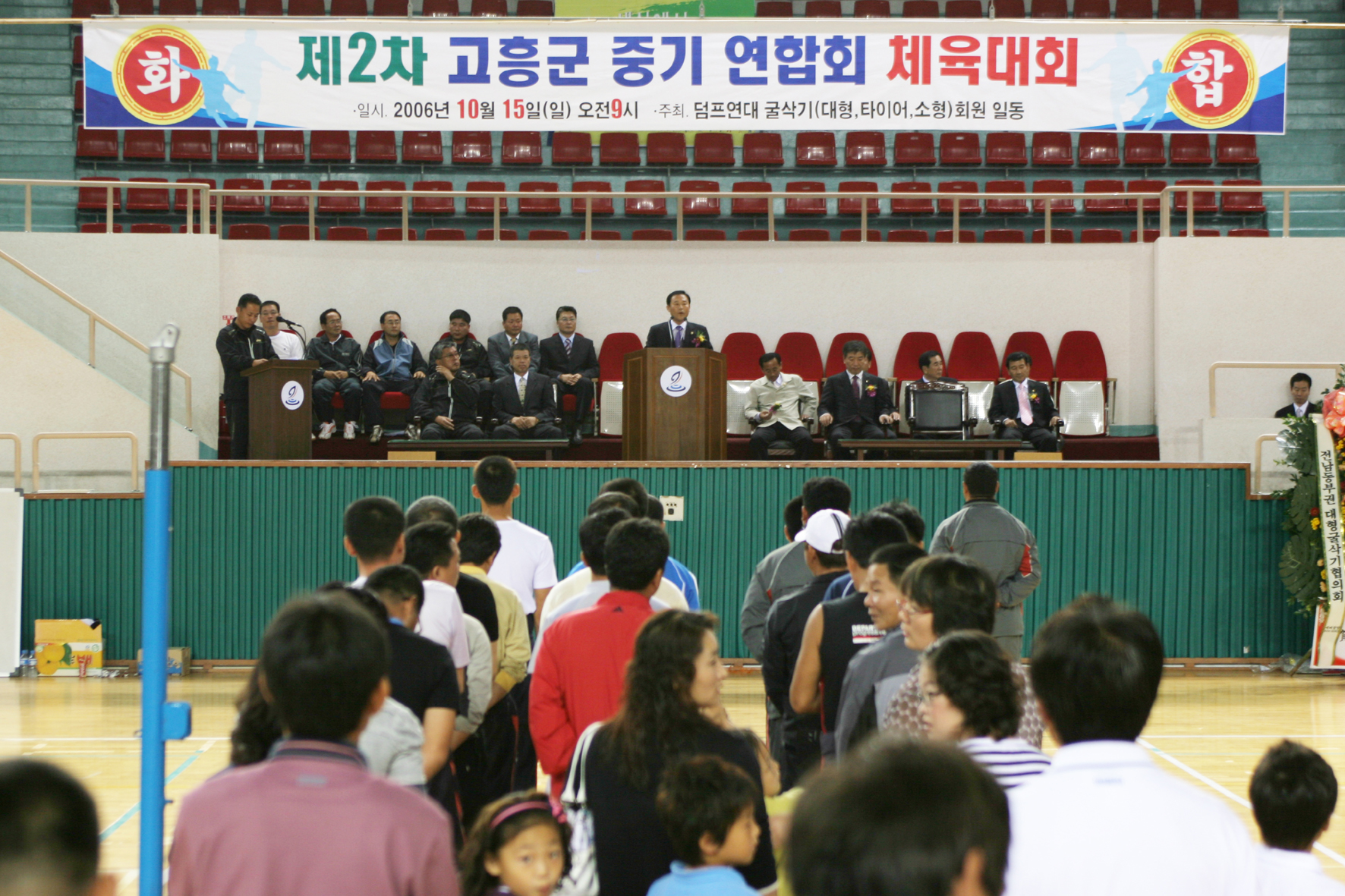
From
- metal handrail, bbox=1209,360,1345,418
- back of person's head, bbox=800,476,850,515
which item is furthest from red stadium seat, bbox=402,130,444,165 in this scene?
back of person's head, bbox=800,476,850,515

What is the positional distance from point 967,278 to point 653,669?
1110 centimetres

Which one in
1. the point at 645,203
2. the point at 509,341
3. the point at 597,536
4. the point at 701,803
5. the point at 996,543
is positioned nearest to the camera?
the point at 701,803

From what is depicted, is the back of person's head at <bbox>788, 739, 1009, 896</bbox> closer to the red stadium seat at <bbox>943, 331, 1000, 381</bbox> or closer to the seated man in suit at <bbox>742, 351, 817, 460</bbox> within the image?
the seated man in suit at <bbox>742, 351, 817, 460</bbox>

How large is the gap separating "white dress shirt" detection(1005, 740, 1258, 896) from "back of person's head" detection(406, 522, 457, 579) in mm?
2211

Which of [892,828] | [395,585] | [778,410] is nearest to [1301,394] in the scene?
[778,410]

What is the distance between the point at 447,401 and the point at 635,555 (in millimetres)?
8282

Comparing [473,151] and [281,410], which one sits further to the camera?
[473,151]

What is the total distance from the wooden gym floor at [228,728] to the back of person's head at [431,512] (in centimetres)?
186

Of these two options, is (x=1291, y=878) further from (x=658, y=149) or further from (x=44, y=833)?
(x=658, y=149)

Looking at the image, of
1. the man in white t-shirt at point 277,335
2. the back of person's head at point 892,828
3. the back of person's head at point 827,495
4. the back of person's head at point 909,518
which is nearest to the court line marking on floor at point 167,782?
the back of person's head at point 827,495

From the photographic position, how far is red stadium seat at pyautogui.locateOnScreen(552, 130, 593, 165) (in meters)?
15.7

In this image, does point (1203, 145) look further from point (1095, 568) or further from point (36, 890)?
point (36, 890)

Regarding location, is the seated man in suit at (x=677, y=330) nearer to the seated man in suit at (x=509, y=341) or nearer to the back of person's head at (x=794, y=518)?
the seated man in suit at (x=509, y=341)

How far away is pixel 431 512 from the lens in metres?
4.07
